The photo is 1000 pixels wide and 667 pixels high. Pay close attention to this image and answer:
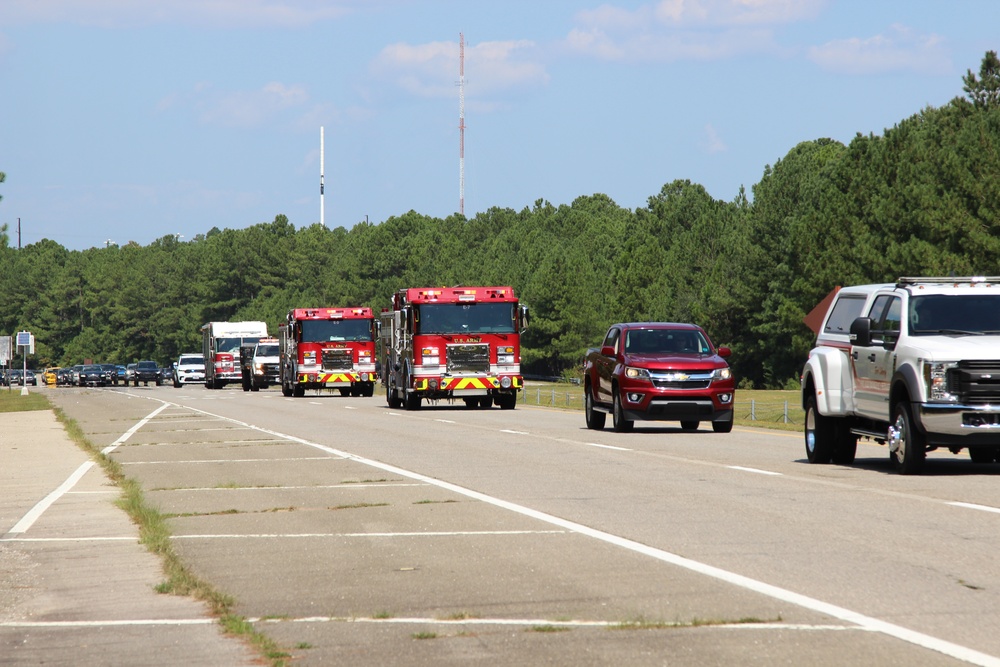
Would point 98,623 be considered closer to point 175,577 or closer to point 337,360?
point 175,577

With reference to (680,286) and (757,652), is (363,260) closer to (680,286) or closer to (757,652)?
(680,286)

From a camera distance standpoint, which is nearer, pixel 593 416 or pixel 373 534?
pixel 373 534

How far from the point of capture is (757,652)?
7352mm

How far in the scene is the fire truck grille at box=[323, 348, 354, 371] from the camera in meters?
57.8

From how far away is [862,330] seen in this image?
17688mm

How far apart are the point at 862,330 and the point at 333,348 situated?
41.5 meters

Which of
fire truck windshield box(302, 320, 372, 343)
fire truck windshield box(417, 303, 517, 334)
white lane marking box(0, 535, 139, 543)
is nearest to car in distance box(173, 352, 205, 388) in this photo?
fire truck windshield box(302, 320, 372, 343)

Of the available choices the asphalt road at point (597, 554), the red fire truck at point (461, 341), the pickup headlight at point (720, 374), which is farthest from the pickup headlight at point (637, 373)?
the red fire truck at point (461, 341)

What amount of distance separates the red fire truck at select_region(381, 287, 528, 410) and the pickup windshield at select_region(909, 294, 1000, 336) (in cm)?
2355

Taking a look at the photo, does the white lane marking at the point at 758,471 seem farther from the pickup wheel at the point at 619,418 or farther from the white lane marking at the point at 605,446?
the pickup wheel at the point at 619,418

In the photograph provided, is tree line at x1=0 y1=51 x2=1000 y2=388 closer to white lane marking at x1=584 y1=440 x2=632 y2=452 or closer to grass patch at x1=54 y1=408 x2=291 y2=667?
white lane marking at x1=584 y1=440 x2=632 y2=452

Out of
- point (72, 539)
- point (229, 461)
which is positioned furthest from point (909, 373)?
point (229, 461)

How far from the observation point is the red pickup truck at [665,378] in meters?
27.1

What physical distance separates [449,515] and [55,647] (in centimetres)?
634
